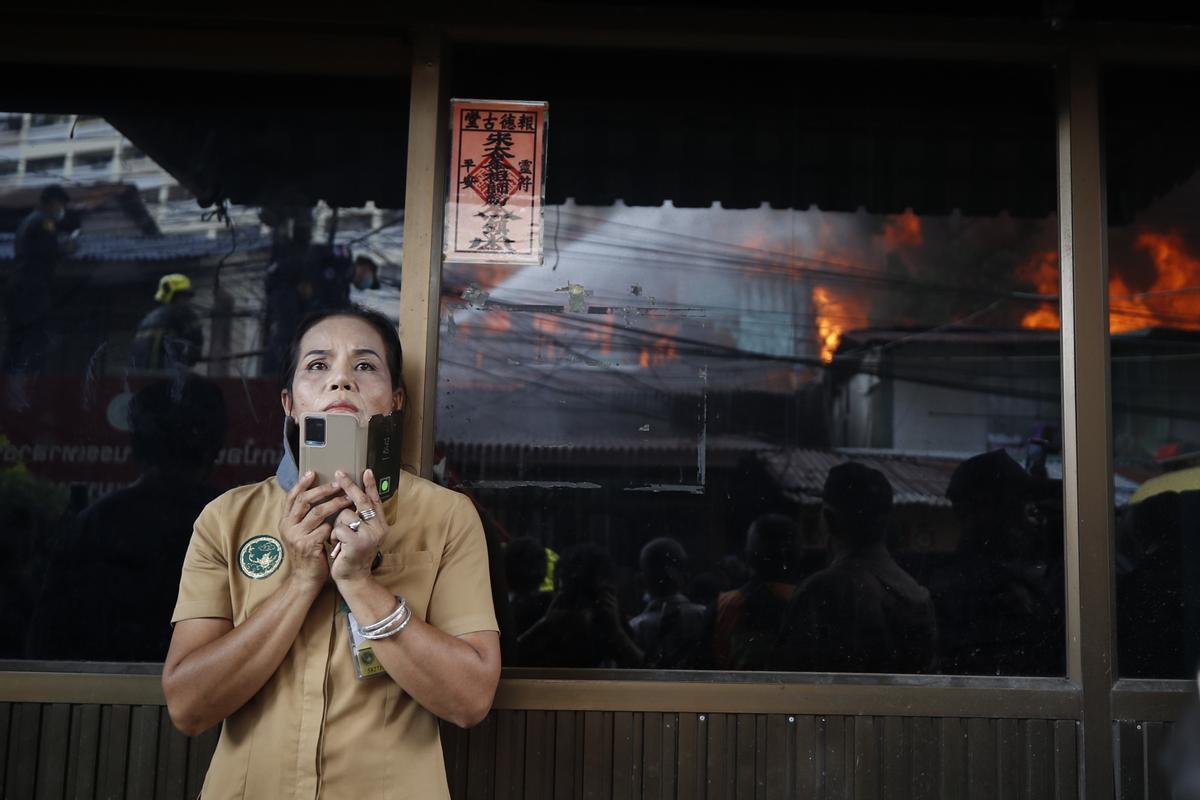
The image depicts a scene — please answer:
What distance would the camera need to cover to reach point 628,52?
2.77 meters

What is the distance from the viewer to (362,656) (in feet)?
5.74

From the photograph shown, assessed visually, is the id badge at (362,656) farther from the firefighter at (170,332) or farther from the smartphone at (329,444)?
the firefighter at (170,332)

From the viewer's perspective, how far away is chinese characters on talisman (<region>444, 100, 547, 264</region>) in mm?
2584

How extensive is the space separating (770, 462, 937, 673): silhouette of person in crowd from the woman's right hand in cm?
157

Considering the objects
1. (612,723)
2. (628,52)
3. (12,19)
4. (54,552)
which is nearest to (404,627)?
(612,723)

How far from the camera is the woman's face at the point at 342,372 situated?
193cm

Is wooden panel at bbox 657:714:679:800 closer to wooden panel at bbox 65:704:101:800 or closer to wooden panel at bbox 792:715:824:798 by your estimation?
wooden panel at bbox 792:715:824:798

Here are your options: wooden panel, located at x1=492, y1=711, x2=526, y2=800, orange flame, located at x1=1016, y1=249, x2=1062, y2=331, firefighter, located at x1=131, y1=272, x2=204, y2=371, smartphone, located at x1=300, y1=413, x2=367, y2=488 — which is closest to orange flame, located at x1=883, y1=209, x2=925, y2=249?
orange flame, located at x1=1016, y1=249, x2=1062, y2=331

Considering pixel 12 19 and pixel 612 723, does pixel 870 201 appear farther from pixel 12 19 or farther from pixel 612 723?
pixel 12 19

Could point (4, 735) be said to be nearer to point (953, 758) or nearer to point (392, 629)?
point (392, 629)

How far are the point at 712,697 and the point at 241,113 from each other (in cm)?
242

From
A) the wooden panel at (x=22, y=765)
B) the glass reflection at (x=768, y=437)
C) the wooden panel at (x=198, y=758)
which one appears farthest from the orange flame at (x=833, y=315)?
the wooden panel at (x=22, y=765)

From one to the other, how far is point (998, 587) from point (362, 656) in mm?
1989

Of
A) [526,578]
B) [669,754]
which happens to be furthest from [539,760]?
[526,578]
